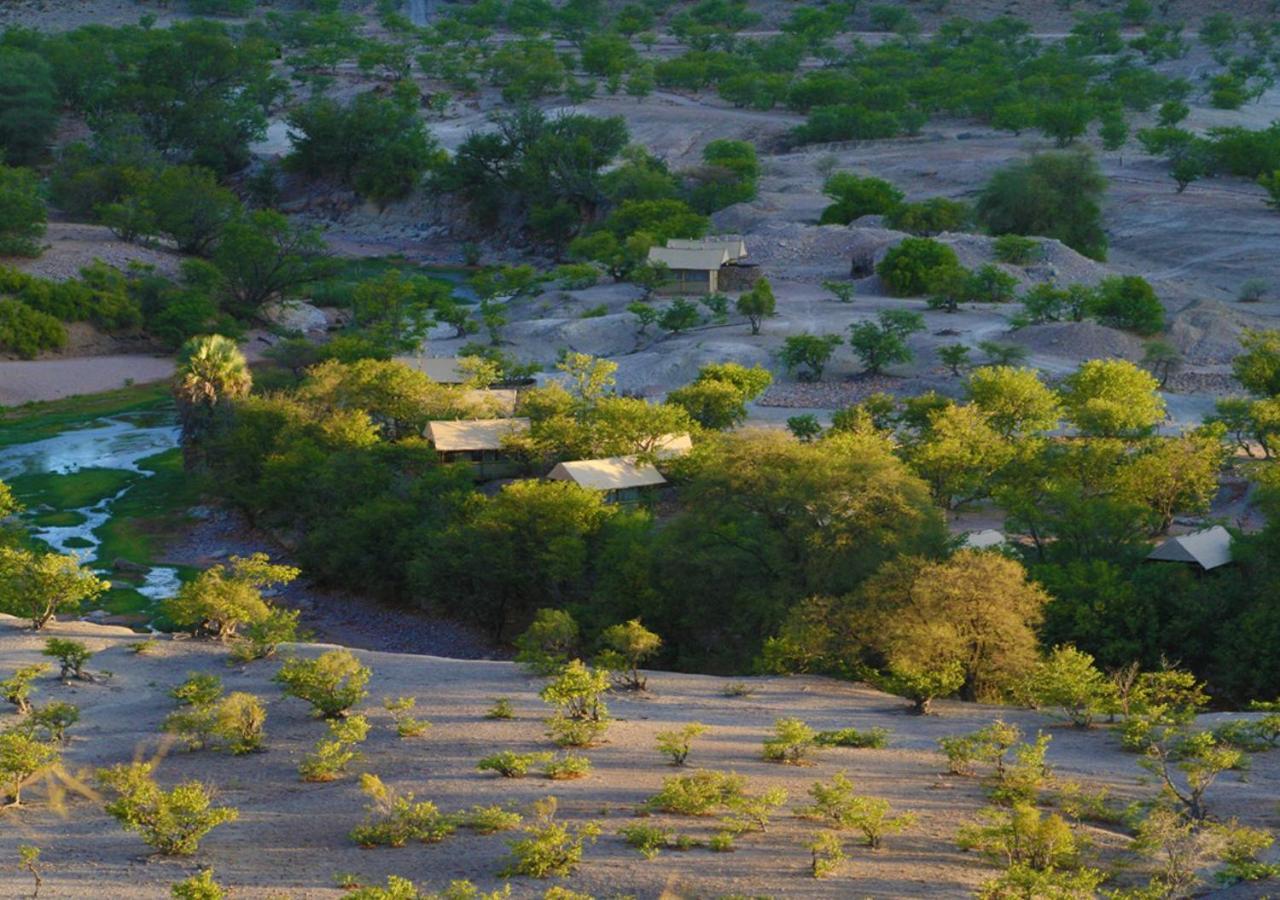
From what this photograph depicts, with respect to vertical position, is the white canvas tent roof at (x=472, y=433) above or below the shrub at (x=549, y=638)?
below

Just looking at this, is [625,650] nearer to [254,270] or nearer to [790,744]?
[790,744]

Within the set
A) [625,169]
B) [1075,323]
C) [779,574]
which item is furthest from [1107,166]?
[779,574]

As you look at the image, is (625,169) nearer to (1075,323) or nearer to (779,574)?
(1075,323)

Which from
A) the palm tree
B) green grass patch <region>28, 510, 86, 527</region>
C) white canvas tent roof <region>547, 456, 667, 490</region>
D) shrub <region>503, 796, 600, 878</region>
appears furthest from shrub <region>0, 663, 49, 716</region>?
the palm tree

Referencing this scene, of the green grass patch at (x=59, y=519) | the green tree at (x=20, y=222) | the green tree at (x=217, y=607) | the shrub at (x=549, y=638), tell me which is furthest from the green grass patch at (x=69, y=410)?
the shrub at (x=549, y=638)

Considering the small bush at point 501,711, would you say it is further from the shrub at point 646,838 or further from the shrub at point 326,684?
the shrub at point 646,838

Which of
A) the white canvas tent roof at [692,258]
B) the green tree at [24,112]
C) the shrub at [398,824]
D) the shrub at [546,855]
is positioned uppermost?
the shrub at [546,855]

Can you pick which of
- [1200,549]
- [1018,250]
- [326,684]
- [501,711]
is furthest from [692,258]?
[326,684]
